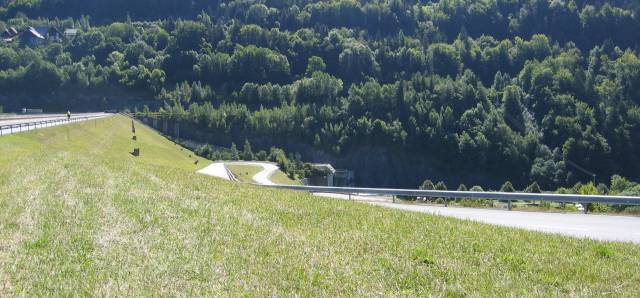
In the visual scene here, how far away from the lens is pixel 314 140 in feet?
495

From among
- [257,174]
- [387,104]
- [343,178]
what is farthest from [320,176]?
[387,104]

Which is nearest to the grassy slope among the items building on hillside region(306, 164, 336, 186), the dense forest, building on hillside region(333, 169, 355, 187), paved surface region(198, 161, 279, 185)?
paved surface region(198, 161, 279, 185)

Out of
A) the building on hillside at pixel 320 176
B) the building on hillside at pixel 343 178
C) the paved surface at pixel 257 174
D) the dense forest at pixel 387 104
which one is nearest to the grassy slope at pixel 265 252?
the paved surface at pixel 257 174

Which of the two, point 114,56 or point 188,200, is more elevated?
point 114,56

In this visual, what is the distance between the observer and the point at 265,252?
10484 millimetres

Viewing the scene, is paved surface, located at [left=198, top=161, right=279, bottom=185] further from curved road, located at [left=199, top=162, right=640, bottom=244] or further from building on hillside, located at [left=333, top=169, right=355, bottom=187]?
curved road, located at [left=199, top=162, right=640, bottom=244]

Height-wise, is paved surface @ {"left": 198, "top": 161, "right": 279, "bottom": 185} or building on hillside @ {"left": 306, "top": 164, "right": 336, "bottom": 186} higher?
paved surface @ {"left": 198, "top": 161, "right": 279, "bottom": 185}

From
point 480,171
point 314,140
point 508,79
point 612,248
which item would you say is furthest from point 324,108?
point 612,248

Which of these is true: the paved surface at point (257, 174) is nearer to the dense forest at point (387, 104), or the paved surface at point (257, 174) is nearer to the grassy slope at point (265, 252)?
the dense forest at point (387, 104)

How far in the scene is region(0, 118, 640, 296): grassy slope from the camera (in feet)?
28.4

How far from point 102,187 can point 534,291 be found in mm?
12887

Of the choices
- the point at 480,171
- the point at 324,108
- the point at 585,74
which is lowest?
the point at 480,171

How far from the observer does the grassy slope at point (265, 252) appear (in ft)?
28.4

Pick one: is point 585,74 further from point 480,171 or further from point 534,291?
point 534,291
